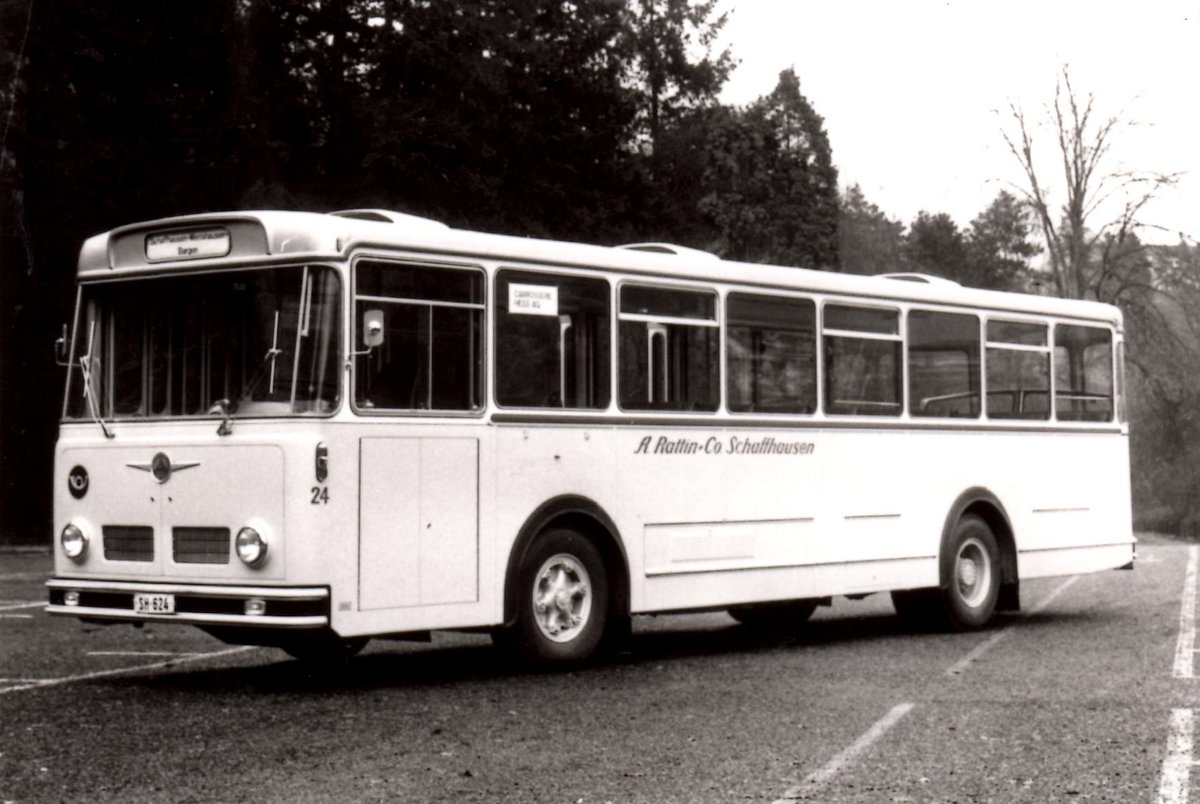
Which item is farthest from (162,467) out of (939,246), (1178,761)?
(939,246)

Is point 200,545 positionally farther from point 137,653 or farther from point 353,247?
point 137,653

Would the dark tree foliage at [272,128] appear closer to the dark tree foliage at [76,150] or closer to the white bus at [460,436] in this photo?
the dark tree foliage at [76,150]

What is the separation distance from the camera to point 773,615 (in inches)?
699

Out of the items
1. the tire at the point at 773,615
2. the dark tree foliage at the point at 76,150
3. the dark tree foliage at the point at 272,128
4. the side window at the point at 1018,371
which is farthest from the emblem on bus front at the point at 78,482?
the dark tree foliage at the point at 76,150

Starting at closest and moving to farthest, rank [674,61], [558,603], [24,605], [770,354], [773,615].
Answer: [558,603] < [770,354] < [773,615] < [24,605] < [674,61]

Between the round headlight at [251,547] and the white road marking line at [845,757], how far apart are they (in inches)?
144

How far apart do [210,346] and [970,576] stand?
7.74 metres

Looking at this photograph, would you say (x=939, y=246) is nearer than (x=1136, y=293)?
No

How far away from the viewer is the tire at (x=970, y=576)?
670 inches

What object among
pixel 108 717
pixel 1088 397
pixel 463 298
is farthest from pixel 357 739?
pixel 1088 397

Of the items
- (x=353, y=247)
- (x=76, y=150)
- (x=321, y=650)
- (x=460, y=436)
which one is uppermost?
(x=76, y=150)

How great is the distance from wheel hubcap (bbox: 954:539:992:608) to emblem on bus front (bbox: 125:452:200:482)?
752 cm

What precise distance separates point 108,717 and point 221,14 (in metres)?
23.4

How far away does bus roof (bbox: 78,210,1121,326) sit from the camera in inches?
474
